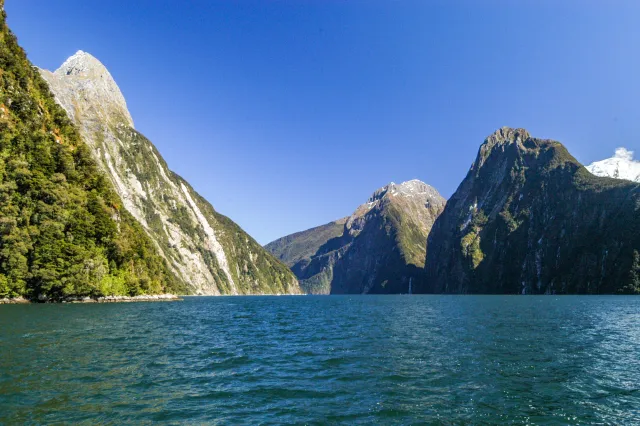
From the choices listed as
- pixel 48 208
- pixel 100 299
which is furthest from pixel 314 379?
pixel 100 299

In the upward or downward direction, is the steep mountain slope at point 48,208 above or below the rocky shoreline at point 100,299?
above

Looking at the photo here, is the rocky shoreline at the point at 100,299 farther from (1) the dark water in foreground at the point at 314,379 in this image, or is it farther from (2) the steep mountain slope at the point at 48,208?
(1) the dark water in foreground at the point at 314,379

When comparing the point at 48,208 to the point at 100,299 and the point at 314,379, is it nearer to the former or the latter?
the point at 100,299

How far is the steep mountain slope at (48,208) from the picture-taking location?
7694cm

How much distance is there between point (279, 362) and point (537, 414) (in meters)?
16.6

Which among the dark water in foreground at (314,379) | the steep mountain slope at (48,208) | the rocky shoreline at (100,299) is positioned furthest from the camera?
the steep mountain slope at (48,208)

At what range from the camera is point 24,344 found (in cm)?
3041

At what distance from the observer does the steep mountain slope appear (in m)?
76.9

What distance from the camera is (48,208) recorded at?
81.0 m

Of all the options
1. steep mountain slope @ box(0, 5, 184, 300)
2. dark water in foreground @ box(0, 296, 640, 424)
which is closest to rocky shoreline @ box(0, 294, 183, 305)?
steep mountain slope @ box(0, 5, 184, 300)

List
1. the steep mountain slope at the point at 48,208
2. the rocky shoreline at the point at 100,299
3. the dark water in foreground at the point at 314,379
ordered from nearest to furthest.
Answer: the dark water in foreground at the point at 314,379 < the rocky shoreline at the point at 100,299 < the steep mountain slope at the point at 48,208

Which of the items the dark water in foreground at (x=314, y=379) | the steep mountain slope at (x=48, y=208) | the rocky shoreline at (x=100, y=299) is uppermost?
the steep mountain slope at (x=48, y=208)

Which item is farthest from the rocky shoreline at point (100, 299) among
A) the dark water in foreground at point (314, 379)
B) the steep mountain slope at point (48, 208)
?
the dark water in foreground at point (314, 379)

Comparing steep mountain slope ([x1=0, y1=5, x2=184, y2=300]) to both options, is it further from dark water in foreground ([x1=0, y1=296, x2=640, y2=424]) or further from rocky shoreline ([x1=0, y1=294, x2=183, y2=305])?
dark water in foreground ([x1=0, y1=296, x2=640, y2=424])
